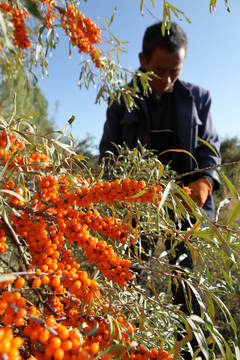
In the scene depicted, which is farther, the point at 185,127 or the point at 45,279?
the point at 185,127

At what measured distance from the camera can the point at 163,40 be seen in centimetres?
131

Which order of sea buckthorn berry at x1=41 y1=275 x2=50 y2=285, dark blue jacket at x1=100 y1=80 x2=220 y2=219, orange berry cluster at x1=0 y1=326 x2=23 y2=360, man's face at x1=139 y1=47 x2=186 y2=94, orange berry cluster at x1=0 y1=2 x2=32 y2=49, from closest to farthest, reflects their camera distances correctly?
1. orange berry cluster at x1=0 y1=326 x2=23 y2=360
2. sea buckthorn berry at x1=41 y1=275 x2=50 y2=285
3. orange berry cluster at x1=0 y1=2 x2=32 y2=49
4. man's face at x1=139 y1=47 x2=186 y2=94
5. dark blue jacket at x1=100 y1=80 x2=220 y2=219

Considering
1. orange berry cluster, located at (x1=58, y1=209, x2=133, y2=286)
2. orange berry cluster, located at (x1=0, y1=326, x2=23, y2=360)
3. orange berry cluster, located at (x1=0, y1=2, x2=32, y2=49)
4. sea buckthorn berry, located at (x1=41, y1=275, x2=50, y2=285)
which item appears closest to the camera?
orange berry cluster, located at (x1=0, y1=326, x2=23, y2=360)

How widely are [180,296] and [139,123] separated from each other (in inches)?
41.4

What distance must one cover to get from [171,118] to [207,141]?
0.28m

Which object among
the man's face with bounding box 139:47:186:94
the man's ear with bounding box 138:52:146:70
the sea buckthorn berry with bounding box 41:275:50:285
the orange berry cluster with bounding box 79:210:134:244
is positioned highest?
the man's ear with bounding box 138:52:146:70

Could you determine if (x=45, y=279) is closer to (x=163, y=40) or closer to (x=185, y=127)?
(x=185, y=127)

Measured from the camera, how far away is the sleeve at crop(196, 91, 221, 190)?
1309 millimetres

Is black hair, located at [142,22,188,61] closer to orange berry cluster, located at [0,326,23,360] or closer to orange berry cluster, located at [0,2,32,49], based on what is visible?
orange berry cluster, located at [0,2,32,49]

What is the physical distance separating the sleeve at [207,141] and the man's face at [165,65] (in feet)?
1.04

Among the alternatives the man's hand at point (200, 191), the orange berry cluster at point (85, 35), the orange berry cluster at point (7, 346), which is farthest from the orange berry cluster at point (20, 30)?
the orange berry cluster at point (7, 346)

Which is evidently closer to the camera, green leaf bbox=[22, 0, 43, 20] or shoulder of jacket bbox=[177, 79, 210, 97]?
green leaf bbox=[22, 0, 43, 20]

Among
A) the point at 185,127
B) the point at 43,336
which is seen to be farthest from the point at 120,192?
the point at 185,127

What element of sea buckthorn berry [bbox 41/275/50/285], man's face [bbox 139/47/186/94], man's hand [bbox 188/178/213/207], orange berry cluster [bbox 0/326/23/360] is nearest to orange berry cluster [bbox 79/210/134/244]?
sea buckthorn berry [bbox 41/275/50/285]
